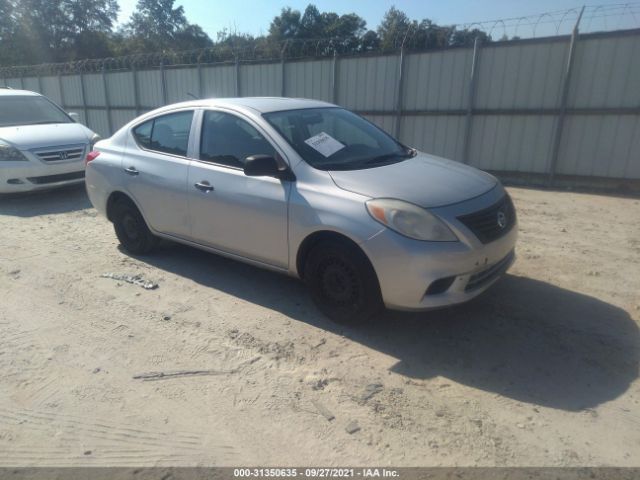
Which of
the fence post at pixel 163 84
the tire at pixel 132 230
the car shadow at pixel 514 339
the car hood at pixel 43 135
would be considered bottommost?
the car shadow at pixel 514 339

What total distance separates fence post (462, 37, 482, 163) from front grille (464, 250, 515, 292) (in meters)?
6.20

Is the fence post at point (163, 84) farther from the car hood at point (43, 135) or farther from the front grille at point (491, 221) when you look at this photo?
the front grille at point (491, 221)

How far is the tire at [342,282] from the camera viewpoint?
3393mm

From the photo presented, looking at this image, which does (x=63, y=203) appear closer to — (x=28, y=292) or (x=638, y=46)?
(x=28, y=292)

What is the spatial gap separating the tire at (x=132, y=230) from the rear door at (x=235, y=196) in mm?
1012

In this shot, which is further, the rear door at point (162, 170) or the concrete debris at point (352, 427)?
the rear door at point (162, 170)

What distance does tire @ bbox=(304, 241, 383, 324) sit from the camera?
3.39m

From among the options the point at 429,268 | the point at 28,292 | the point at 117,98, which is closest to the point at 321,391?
the point at 429,268

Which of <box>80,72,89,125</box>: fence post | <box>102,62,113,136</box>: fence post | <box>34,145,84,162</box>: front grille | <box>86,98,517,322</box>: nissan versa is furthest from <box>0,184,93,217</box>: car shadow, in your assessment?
<box>80,72,89,125</box>: fence post

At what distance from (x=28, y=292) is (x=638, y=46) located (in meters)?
9.53

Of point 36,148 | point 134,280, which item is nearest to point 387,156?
point 134,280

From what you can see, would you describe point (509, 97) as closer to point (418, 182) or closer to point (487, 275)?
point (418, 182)

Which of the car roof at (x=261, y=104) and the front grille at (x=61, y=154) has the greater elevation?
the car roof at (x=261, y=104)

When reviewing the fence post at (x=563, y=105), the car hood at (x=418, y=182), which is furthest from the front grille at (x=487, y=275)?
the fence post at (x=563, y=105)
